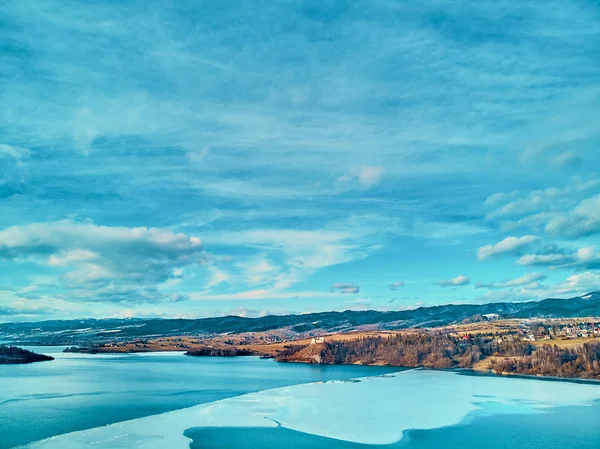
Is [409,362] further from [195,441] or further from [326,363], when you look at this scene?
[195,441]

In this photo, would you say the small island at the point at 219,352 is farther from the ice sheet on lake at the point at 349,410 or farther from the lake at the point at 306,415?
the ice sheet on lake at the point at 349,410

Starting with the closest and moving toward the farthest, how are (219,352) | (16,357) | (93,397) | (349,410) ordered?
(349,410)
(93,397)
(16,357)
(219,352)

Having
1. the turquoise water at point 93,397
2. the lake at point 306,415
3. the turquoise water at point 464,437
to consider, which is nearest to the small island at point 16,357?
the turquoise water at point 93,397

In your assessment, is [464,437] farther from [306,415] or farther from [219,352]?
[219,352]

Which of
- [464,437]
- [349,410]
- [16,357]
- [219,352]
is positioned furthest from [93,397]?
[219,352]

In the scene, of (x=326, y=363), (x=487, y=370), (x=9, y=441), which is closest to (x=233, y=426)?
(x=9, y=441)

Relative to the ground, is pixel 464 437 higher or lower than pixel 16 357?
lower
